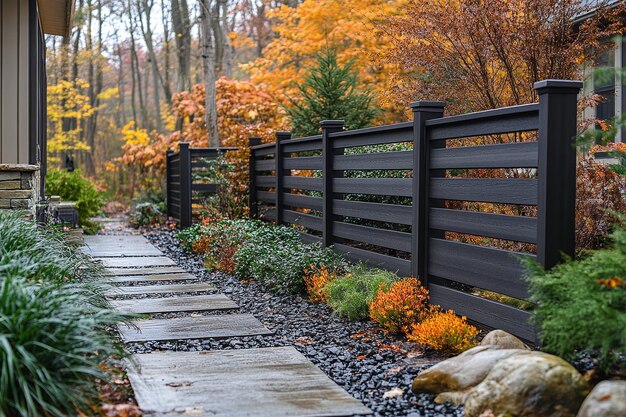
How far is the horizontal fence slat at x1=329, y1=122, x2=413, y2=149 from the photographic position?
5.91 metres

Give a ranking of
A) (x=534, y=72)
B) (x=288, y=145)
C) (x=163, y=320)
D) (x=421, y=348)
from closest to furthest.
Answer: (x=421, y=348)
(x=163, y=320)
(x=534, y=72)
(x=288, y=145)

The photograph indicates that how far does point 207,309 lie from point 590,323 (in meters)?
3.69

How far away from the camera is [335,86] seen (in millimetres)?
11188

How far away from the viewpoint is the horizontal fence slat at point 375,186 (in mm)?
5961

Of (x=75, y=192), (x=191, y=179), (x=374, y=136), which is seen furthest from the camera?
(x=191, y=179)

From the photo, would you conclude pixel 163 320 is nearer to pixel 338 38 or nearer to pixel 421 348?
pixel 421 348

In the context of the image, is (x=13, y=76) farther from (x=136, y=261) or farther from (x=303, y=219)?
(x=303, y=219)

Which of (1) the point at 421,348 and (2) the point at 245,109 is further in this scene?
(2) the point at 245,109

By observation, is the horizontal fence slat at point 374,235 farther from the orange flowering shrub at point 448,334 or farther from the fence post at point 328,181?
the orange flowering shrub at point 448,334

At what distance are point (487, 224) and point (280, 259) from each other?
299 cm

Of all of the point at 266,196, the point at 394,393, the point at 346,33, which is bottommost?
the point at 394,393

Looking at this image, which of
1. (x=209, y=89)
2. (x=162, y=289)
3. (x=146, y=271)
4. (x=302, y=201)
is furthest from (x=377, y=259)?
(x=209, y=89)

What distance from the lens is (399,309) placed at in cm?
518

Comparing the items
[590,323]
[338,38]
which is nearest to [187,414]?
[590,323]
